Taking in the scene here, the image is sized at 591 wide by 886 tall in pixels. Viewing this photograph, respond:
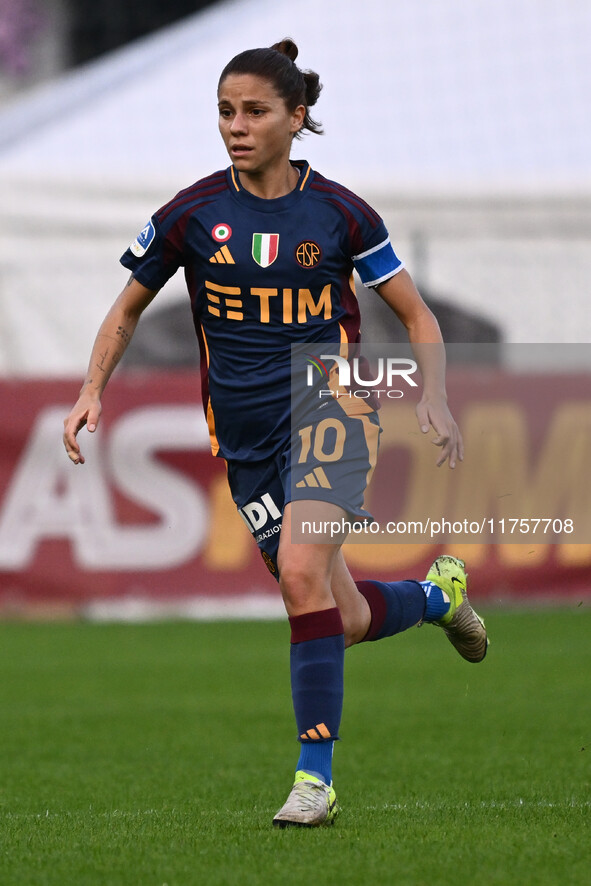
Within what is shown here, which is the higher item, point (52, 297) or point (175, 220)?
point (52, 297)

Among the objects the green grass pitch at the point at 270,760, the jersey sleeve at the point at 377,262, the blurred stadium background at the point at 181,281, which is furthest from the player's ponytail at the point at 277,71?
the blurred stadium background at the point at 181,281

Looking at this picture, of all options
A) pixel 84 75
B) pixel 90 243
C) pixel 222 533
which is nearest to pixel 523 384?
pixel 222 533

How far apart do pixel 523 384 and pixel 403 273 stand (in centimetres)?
575

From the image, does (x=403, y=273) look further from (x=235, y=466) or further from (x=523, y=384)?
(x=523, y=384)

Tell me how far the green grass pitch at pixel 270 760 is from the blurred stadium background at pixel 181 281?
65 cm

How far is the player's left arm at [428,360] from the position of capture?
3.80 m

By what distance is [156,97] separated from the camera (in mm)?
11586

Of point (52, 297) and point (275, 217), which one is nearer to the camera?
point (275, 217)

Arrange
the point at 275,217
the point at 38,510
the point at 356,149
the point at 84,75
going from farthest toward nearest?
the point at 84,75, the point at 356,149, the point at 38,510, the point at 275,217

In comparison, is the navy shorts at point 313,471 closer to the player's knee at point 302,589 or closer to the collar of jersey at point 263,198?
the player's knee at point 302,589

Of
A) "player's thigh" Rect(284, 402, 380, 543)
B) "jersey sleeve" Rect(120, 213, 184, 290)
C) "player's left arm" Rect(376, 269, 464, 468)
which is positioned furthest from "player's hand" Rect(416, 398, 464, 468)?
"jersey sleeve" Rect(120, 213, 184, 290)

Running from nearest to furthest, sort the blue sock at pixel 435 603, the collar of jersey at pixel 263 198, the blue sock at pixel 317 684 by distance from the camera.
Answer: the blue sock at pixel 317 684 → the collar of jersey at pixel 263 198 → the blue sock at pixel 435 603

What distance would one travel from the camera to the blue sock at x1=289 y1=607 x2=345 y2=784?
12.2ft

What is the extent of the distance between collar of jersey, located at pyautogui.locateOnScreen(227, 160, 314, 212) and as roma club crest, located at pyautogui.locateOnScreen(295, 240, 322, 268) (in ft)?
0.41
